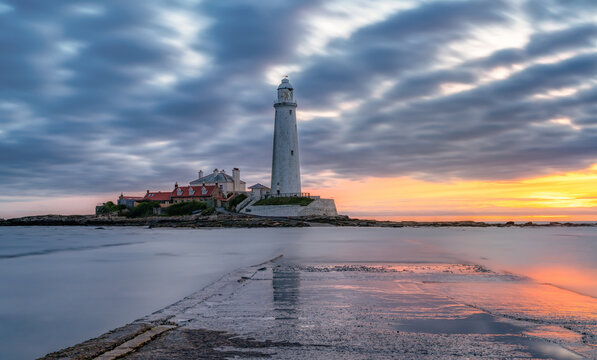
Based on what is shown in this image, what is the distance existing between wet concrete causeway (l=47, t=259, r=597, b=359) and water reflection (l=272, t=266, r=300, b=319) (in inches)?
0.7

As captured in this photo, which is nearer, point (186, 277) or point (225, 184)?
point (186, 277)

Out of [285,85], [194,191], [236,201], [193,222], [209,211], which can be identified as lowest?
[193,222]

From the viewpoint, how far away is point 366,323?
6012 mm

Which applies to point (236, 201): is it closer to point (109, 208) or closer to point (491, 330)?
point (109, 208)

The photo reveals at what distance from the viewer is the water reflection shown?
22.4 ft

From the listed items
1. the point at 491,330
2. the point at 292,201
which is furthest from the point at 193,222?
the point at 491,330

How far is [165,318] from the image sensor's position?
21.6ft

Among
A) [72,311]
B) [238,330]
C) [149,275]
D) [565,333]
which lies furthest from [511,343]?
[149,275]

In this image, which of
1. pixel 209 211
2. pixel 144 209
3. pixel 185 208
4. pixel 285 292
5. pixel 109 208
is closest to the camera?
pixel 285 292

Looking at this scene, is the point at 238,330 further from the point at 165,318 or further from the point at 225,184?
the point at 225,184

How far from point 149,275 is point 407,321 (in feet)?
33.1

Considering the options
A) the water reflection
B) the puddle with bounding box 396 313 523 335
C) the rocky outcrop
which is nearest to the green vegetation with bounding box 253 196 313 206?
the rocky outcrop

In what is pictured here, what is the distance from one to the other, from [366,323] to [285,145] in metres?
53.8

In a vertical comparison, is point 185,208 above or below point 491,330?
above
